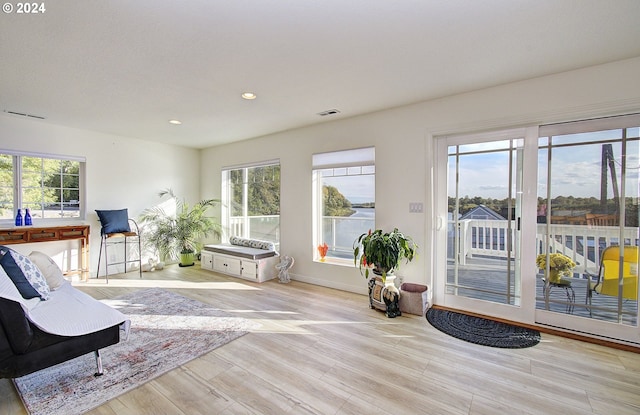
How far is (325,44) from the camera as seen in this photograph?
2221 mm

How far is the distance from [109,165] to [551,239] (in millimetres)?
6426

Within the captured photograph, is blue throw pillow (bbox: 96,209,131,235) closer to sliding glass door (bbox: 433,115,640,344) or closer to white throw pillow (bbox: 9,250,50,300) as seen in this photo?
white throw pillow (bbox: 9,250,50,300)

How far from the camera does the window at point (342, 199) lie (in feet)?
13.7

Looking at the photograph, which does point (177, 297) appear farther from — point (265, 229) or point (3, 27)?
point (3, 27)

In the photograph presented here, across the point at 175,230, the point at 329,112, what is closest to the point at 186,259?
the point at 175,230

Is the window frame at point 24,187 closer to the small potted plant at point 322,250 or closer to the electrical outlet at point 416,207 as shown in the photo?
the small potted plant at point 322,250

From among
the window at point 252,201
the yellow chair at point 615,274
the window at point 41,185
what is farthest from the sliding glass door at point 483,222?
the window at point 41,185

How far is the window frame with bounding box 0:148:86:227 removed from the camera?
13.6 ft

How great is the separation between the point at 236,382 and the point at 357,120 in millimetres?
3352

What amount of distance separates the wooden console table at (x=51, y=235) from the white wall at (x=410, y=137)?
9.00 feet

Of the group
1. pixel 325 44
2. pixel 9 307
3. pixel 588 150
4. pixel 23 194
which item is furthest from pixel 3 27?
pixel 588 150

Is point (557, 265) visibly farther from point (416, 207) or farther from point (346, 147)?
point (346, 147)

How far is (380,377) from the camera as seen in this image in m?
2.10

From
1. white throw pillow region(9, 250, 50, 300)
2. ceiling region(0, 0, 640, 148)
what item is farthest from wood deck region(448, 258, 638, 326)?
white throw pillow region(9, 250, 50, 300)
